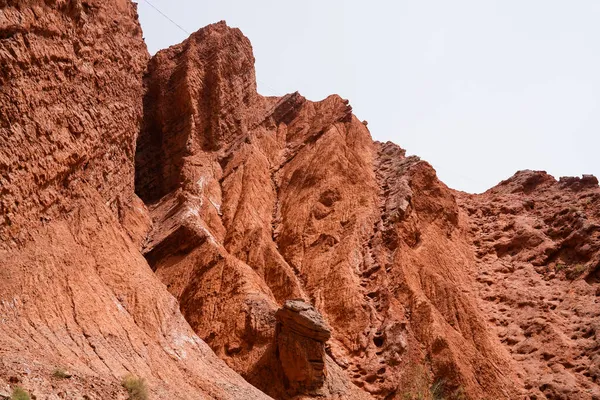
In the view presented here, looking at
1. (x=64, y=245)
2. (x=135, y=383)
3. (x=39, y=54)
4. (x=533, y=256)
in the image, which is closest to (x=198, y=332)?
(x=64, y=245)

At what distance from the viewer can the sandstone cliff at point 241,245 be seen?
17844 mm

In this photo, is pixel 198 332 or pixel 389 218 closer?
pixel 198 332

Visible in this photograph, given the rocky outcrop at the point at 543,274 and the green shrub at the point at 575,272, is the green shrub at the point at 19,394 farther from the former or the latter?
the green shrub at the point at 575,272

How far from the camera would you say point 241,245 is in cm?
2753

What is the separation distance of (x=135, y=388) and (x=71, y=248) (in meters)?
5.33

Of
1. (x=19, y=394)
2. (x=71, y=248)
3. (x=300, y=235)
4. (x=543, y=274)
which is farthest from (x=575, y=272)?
(x=19, y=394)

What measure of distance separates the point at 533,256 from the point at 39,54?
21361 mm

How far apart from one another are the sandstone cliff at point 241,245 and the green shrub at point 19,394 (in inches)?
21.5

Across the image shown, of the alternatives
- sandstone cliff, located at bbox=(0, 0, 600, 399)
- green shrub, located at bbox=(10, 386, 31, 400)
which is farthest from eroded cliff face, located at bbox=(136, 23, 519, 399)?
green shrub, located at bbox=(10, 386, 31, 400)

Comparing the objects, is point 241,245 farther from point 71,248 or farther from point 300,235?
point 71,248

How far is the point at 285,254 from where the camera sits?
2864 cm

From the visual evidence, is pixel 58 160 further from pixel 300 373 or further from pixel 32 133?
pixel 300 373

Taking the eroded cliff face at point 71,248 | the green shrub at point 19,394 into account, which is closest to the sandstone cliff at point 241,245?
the eroded cliff face at point 71,248

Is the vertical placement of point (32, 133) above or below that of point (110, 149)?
below
